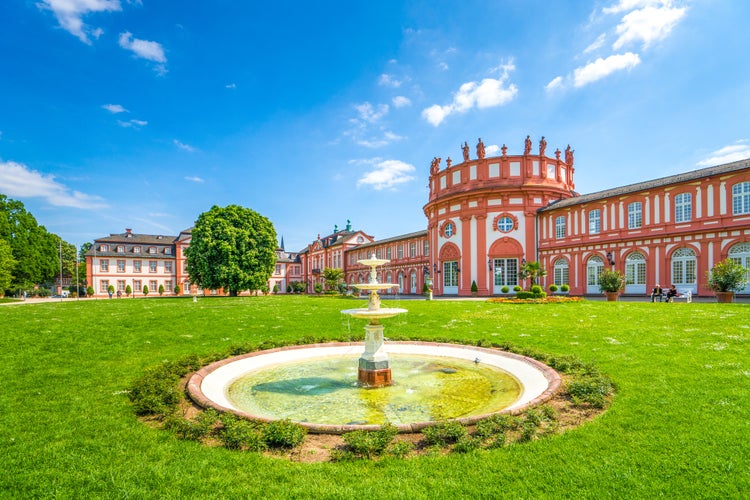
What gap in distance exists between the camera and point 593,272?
32.1m

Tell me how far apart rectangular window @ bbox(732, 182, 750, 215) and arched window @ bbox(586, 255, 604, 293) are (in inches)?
360

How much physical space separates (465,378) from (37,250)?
6165 cm

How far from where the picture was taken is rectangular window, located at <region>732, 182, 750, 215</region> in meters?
24.0

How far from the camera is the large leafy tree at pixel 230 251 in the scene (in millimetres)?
38000

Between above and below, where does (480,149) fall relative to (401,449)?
above

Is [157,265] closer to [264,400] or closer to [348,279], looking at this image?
[348,279]

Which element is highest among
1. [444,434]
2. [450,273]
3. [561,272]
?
[561,272]

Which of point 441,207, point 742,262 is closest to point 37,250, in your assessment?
point 441,207

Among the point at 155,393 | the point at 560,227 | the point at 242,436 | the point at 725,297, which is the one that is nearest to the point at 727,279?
the point at 725,297

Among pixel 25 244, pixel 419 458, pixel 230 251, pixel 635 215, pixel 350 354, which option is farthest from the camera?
pixel 25 244

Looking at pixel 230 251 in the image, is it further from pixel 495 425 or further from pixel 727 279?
pixel 727 279

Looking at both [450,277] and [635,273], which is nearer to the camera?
[635,273]

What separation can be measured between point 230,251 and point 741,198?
132 feet

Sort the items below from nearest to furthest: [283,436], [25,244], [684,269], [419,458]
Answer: [419,458] < [283,436] < [684,269] < [25,244]
